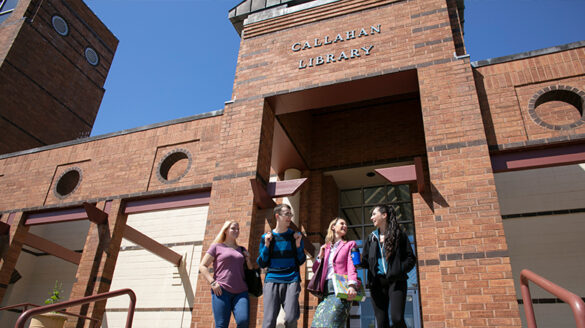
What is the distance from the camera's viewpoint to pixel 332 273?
3.94 m

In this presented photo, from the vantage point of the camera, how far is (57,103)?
1866 cm

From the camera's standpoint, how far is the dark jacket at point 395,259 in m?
4.16

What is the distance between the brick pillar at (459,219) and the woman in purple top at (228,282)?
2.94 metres

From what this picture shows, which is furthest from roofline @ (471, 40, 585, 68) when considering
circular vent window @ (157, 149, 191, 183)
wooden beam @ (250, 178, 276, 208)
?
circular vent window @ (157, 149, 191, 183)

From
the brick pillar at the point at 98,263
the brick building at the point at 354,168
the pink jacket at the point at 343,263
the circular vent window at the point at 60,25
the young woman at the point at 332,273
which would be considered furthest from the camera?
the circular vent window at the point at 60,25

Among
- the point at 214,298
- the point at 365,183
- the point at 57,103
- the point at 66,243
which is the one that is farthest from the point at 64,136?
the point at 214,298

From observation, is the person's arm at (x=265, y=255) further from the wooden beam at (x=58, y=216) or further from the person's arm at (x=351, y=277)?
the wooden beam at (x=58, y=216)

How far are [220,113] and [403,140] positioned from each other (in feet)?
15.3

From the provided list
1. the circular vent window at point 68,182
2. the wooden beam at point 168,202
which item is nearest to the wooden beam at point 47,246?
the circular vent window at point 68,182

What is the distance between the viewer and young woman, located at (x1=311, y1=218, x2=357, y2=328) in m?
3.64

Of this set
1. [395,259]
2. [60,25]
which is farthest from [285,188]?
[60,25]

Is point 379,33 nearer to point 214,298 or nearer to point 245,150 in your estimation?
point 245,150

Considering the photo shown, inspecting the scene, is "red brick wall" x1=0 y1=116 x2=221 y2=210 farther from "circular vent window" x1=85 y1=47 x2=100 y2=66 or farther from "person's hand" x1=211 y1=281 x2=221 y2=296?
"circular vent window" x1=85 y1=47 x2=100 y2=66

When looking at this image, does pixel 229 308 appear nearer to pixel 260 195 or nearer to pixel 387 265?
pixel 387 265
